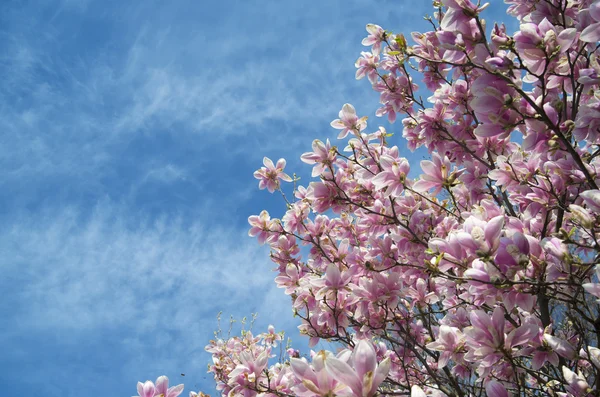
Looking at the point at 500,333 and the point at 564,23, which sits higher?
the point at 564,23

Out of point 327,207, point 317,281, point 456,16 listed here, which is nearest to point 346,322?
point 317,281

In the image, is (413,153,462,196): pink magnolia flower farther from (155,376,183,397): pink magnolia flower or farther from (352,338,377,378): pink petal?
(155,376,183,397): pink magnolia flower

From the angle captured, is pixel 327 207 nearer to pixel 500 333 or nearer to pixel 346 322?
pixel 346 322

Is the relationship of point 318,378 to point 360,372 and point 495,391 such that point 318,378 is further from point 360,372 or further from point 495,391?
point 495,391

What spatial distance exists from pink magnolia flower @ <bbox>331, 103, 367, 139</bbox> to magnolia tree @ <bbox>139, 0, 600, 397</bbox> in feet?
0.04

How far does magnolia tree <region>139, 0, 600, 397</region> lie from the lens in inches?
64.9

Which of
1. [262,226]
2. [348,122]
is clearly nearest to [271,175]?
[262,226]

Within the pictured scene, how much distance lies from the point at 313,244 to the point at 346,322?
95 centimetres

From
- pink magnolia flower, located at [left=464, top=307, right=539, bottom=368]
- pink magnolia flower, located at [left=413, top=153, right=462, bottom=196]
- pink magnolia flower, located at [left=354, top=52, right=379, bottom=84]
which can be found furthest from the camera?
pink magnolia flower, located at [left=354, top=52, right=379, bottom=84]

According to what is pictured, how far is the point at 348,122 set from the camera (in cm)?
337

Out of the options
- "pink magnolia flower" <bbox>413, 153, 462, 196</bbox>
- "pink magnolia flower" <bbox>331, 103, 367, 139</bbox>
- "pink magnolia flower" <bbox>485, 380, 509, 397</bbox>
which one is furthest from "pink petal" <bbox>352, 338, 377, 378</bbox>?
"pink magnolia flower" <bbox>331, 103, 367, 139</bbox>

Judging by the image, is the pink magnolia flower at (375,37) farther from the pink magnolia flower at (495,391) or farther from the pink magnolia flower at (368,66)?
the pink magnolia flower at (495,391)

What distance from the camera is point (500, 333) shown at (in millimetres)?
1783

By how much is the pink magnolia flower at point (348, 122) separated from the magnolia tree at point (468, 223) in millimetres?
13
